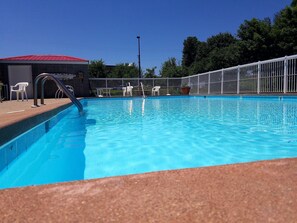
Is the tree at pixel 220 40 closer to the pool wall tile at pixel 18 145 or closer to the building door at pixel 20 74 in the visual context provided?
the building door at pixel 20 74

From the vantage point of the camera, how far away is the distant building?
15.7m

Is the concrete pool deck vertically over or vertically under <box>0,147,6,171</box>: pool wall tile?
over

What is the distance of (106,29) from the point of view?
23766 mm

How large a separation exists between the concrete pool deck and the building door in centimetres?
1654

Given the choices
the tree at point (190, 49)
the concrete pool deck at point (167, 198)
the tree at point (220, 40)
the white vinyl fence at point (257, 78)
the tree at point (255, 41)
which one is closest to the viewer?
the concrete pool deck at point (167, 198)

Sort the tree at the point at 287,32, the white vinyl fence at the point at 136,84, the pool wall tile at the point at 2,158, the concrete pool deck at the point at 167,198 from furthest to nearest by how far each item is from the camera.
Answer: the white vinyl fence at the point at 136,84 < the tree at the point at 287,32 < the pool wall tile at the point at 2,158 < the concrete pool deck at the point at 167,198

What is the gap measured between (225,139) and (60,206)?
2986 mm

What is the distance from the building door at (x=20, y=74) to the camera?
15.8 metres

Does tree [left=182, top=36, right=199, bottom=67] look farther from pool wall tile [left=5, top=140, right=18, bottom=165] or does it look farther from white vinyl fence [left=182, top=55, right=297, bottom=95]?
pool wall tile [left=5, top=140, right=18, bottom=165]

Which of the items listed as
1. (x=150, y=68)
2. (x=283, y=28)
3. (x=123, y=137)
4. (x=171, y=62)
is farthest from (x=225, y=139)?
(x=171, y=62)

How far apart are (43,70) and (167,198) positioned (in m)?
17.3

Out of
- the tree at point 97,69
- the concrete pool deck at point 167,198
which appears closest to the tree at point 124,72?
the tree at point 97,69

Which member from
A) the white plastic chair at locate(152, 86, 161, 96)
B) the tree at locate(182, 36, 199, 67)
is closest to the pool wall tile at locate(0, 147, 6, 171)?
the white plastic chair at locate(152, 86, 161, 96)

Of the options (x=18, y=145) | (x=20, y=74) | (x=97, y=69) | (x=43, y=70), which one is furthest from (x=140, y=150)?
(x=97, y=69)
